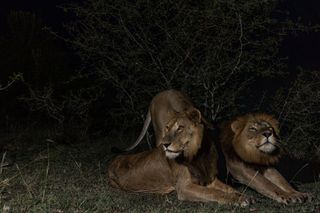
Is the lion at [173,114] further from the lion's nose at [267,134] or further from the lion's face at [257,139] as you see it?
the lion's nose at [267,134]

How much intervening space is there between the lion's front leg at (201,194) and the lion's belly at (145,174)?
0.22 m

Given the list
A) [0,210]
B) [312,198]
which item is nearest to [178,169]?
[312,198]

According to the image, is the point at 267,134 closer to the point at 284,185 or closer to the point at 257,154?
the point at 257,154

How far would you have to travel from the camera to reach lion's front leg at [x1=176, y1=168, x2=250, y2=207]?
420cm

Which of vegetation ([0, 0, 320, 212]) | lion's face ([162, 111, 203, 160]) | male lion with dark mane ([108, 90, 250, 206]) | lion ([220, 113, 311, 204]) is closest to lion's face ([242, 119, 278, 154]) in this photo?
lion ([220, 113, 311, 204])

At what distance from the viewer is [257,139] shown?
4664 millimetres

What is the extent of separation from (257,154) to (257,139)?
0.12 metres

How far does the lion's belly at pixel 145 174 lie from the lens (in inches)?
190

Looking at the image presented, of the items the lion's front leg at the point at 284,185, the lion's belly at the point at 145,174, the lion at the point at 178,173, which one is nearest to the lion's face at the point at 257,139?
the lion's front leg at the point at 284,185

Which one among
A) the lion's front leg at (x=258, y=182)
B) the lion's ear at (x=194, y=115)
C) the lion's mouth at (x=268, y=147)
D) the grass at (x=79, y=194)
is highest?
the lion's ear at (x=194, y=115)

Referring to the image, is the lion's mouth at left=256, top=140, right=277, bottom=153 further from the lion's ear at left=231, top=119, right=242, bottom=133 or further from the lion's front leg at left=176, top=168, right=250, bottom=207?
the lion's front leg at left=176, top=168, right=250, bottom=207

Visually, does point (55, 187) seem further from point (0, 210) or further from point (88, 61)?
point (88, 61)

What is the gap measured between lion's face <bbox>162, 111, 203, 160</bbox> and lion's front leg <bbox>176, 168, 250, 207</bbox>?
170mm

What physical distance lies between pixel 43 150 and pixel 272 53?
3023 millimetres
